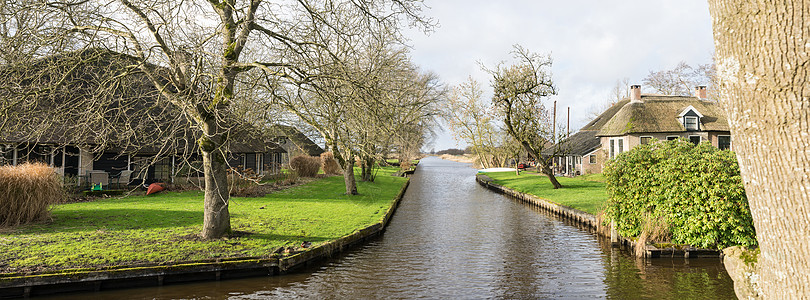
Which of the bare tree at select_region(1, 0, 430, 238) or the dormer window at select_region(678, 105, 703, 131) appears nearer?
the bare tree at select_region(1, 0, 430, 238)

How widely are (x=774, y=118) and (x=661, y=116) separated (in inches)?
1321

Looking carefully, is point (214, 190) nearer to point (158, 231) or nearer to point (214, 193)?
point (214, 193)

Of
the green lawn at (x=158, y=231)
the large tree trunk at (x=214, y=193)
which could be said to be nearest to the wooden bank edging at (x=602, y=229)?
the green lawn at (x=158, y=231)

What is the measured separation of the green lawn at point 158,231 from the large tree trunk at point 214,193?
329 millimetres

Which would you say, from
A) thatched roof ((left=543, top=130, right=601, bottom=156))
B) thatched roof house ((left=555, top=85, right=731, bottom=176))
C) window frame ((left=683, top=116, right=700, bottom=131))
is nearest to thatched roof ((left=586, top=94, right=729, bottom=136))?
thatched roof house ((left=555, top=85, right=731, bottom=176))

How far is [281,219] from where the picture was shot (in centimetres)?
1315

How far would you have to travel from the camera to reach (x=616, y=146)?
109 feet

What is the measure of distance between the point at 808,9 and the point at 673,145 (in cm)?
1072

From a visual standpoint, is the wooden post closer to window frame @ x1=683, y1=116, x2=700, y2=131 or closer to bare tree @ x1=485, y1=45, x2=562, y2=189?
bare tree @ x1=485, y1=45, x2=562, y2=189

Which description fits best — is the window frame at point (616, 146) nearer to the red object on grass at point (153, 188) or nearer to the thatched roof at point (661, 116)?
the thatched roof at point (661, 116)

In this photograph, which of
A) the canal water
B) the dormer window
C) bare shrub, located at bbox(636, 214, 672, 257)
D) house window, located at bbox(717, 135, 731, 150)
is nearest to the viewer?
the canal water

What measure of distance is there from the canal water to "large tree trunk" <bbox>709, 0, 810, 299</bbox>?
20.3ft

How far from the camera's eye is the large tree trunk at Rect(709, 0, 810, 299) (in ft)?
7.17

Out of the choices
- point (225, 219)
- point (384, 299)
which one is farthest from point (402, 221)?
point (384, 299)
